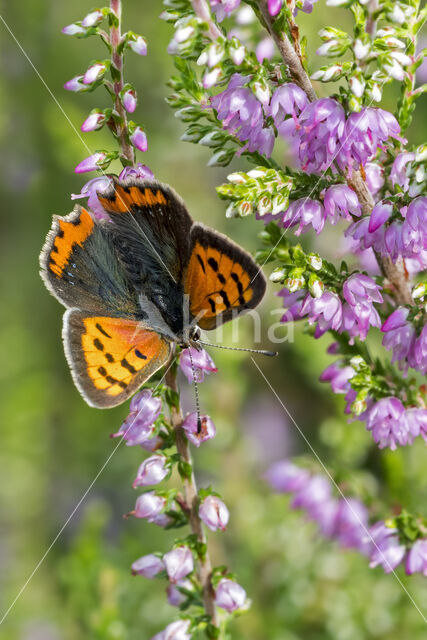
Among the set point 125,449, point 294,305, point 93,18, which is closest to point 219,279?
point 294,305

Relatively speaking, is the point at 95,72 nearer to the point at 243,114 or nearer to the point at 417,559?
the point at 243,114

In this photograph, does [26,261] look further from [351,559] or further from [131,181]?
[131,181]

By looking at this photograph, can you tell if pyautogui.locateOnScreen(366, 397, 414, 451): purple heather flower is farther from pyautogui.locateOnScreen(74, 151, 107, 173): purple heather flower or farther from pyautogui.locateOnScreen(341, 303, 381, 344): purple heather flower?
pyautogui.locateOnScreen(74, 151, 107, 173): purple heather flower

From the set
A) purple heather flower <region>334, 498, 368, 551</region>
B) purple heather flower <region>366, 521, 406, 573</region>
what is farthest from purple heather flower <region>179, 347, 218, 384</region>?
purple heather flower <region>334, 498, 368, 551</region>

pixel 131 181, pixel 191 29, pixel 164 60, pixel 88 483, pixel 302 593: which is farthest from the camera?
pixel 88 483

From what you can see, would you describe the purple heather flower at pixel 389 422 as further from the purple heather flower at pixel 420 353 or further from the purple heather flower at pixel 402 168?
the purple heather flower at pixel 402 168

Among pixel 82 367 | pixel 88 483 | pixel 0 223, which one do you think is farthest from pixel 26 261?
pixel 82 367

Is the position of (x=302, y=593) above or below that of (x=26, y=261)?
below
